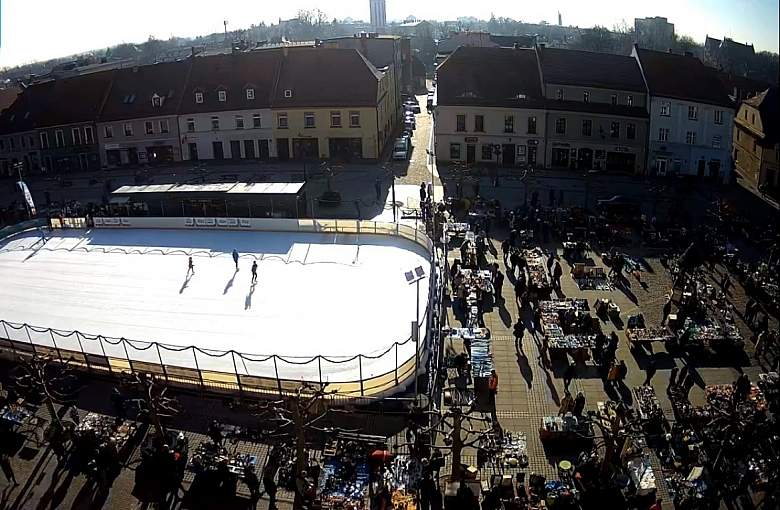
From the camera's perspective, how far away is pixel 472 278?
2227 cm

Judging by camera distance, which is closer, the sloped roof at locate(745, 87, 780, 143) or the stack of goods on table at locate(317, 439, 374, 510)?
the stack of goods on table at locate(317, 439, 374, 510)

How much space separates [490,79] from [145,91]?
21.4m

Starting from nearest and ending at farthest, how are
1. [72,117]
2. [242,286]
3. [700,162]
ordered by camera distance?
[242,286]
[700,162]
[72,117]

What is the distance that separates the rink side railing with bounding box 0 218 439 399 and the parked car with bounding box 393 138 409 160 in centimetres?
1982

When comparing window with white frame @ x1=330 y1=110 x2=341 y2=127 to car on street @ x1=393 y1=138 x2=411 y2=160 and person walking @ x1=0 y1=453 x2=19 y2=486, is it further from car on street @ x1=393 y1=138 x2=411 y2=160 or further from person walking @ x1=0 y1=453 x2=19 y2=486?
person walking @ x1=0 y1=453 x2=19 y2=486

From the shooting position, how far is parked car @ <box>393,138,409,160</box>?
39.2 m

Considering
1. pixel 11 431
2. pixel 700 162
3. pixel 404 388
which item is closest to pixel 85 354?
pixel 11 431

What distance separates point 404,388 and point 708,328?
9206mm

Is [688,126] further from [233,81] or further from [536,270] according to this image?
[233,81]

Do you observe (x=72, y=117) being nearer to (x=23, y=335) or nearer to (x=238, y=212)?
(x=238, y=212)

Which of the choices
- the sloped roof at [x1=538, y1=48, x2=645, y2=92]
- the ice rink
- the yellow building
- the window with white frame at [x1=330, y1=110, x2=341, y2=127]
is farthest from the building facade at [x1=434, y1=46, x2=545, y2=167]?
the ice rink

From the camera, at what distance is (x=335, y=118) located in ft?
127

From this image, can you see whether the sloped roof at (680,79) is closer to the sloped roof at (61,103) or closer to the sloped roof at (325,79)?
the sloped roof at (325,79)

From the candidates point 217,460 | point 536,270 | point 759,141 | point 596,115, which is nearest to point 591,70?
point 596,115
